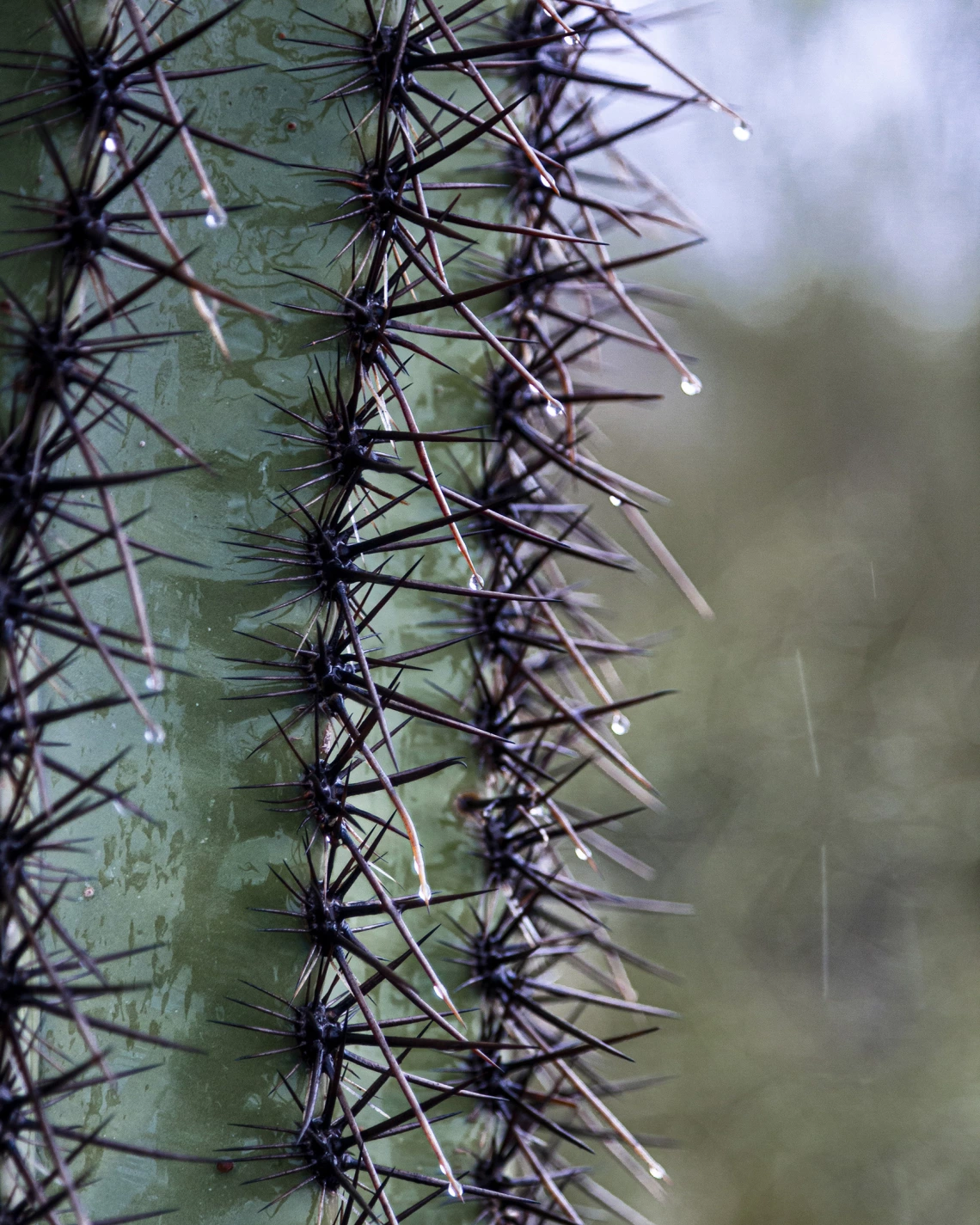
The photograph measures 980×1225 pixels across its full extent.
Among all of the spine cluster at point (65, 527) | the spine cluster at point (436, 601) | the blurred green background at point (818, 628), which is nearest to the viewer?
the spine cluster at point (65, 527)

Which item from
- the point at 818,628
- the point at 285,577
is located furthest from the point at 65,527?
the point at 818,628

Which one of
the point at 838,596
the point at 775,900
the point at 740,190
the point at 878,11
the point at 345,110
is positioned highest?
the point at 878,11

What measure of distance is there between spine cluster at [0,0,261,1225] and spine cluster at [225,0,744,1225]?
0.25ft

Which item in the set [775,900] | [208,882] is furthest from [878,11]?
[208,882]

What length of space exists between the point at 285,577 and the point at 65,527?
0.35 ft

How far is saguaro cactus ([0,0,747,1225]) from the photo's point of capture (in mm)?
431

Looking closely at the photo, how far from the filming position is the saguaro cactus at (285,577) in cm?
43

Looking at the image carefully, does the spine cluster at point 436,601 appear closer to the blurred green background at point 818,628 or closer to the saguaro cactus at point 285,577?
the saguaro cactus at point 285,577

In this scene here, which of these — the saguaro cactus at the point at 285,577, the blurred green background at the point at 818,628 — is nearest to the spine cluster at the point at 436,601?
the saguaro cactus at the point at 285,577

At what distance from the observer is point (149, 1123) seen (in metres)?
0.49

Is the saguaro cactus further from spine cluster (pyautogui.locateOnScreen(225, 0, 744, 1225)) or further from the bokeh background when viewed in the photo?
the bokeh background

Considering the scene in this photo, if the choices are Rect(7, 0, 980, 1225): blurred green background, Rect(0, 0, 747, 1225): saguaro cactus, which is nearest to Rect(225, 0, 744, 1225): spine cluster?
Rect(0, 0, 747, 1225): saguaro cactus

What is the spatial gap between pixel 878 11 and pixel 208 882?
1.88 meters

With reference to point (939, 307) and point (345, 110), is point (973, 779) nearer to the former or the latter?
point (939, 307)
